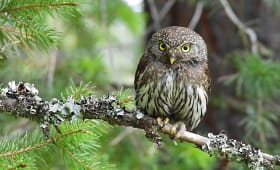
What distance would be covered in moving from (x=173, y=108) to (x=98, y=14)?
1740 millimetres

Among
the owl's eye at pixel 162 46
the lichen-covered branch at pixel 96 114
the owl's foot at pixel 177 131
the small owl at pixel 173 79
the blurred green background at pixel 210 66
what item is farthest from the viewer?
the blurred green background at pixel 210 66

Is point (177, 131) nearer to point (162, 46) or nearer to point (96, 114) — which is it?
point (96, 114)

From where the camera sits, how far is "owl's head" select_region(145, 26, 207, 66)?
336 cm

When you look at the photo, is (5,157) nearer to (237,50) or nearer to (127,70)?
(237,50)

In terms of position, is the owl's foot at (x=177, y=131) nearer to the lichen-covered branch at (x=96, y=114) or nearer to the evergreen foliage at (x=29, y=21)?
the lichen-covered branch at (x=96, y=114)

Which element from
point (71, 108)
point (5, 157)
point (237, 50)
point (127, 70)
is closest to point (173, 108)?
point (71, 108)

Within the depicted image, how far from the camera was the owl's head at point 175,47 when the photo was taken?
132 inches

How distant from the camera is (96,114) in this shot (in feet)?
7.43

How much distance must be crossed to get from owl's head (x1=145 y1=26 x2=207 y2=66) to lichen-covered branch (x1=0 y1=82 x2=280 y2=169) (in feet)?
3.02

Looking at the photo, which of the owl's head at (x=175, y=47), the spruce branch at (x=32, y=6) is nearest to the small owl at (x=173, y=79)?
the owl's head at (x=175, y=47)

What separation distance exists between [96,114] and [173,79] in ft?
3.64

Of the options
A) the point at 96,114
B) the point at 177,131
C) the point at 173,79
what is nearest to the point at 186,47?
the point at 173,79

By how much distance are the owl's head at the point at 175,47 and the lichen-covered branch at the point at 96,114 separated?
0.92 metres

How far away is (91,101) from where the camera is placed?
7.38 ft
